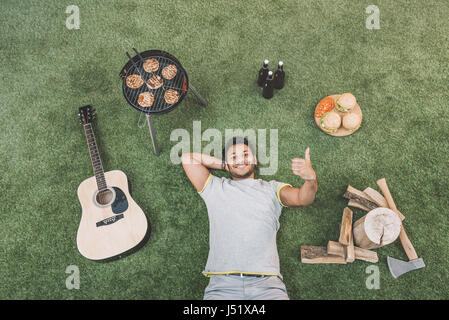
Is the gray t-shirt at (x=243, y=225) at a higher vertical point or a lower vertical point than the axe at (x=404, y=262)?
higher

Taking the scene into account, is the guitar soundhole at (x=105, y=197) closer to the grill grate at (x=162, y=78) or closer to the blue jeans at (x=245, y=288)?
the grill grate at (x=162, y=78)

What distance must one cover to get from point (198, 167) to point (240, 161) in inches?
15.0

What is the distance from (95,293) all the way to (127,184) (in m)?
1.01

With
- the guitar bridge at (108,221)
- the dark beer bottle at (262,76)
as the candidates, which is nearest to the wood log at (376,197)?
the dark beer bottle at (262,76)

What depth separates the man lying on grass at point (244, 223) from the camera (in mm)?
2094

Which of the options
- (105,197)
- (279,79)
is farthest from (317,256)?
(105,197)

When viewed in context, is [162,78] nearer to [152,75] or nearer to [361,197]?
[152,75]

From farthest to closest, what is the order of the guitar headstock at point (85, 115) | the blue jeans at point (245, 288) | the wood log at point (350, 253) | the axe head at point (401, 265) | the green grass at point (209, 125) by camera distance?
the guitar headstock at point (85, 115), the green grass at point (209, 125), the axe head at point (401, 265), the wood log at point (350, 253), the blue jeans at point (245, 288)

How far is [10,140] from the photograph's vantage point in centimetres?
287

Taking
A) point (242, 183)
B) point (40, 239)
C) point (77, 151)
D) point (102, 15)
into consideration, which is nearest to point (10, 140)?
point (77, 151)

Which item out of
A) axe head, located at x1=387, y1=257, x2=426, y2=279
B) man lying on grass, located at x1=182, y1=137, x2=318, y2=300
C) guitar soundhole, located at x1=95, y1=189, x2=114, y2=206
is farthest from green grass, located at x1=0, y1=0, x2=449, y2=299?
man lying on grass, located at x1=182, y1=137, x2=318, y2=300

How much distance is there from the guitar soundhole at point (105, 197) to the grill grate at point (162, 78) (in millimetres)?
838

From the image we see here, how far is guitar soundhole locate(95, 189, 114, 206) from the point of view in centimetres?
246

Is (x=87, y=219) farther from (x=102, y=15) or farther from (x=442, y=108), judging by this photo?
(x=442, y=108)
